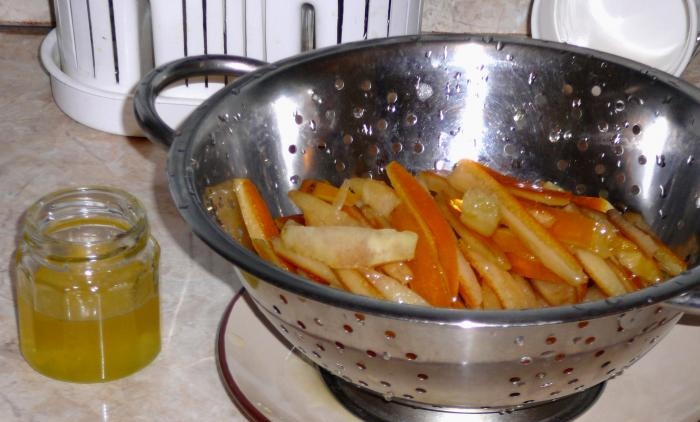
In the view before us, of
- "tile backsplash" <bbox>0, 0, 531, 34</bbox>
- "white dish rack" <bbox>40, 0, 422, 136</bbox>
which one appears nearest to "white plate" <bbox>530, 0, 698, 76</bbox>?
"tile backsplash" <bbox>0, 0, 531, 34</bbox>

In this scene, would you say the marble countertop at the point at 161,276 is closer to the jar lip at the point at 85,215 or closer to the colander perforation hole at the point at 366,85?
the jar lip at the point at 85,215

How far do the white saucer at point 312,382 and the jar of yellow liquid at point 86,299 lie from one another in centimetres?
7

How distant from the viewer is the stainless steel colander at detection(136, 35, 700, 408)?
24.4 inches

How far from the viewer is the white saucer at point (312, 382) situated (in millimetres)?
741

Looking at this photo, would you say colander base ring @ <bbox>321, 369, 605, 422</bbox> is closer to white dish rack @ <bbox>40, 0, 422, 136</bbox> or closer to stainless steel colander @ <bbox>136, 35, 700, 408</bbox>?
stainless steel colander @ <bbox>136, 35, 700, 408</bbox>

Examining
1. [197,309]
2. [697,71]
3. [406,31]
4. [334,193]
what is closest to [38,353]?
[197,309]

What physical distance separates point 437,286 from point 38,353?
12.8 inches

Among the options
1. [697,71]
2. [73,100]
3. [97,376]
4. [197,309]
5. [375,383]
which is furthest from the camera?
[697,71]

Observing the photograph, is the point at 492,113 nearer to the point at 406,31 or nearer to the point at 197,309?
the point at 406,31

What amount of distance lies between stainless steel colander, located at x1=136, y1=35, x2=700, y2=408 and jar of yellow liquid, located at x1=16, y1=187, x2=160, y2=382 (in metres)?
0.10

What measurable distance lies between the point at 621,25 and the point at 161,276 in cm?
76

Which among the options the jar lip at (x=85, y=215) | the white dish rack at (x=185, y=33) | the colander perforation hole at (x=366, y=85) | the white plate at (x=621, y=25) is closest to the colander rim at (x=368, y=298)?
the jar lip at (x=85, y=215)

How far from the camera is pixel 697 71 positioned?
4.73 feet

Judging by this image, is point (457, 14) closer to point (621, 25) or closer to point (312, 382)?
point (621, 25)
